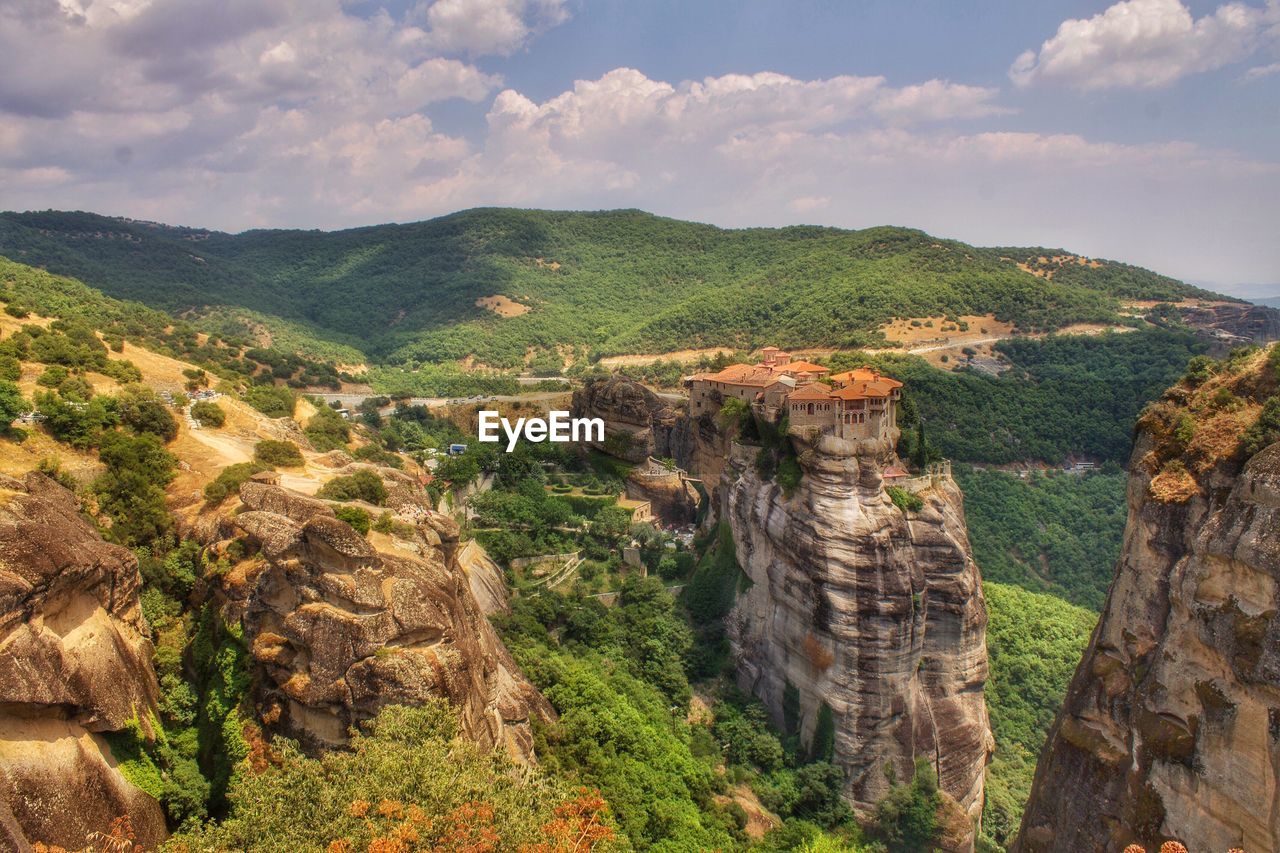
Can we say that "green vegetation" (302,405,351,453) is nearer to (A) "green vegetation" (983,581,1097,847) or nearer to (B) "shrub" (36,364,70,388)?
(B) "shrub" (36,364,70,388)

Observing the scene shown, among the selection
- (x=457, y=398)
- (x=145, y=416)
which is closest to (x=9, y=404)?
(x=145, y=416)

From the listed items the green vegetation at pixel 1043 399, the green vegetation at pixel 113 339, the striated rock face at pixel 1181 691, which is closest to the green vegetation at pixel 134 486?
the green vegetation at pixel 113 339

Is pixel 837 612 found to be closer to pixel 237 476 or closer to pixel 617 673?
pixel 617 673

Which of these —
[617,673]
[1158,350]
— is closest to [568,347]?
[1158,350]

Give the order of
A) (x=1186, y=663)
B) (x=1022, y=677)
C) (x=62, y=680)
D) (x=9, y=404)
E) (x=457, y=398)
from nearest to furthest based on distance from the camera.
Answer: (x=62, y=680) → (x=1186, y=663) → (x=9, y=404) → (x=1022, y=677) → (x=457, y=398)

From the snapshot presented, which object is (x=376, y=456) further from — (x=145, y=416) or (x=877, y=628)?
(x=877, y=628)

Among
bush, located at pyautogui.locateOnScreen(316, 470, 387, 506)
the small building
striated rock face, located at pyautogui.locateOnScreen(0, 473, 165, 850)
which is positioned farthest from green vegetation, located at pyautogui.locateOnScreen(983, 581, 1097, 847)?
striated rock face, located at pyautogui.locateOnScreen(0, 473, 165, 850)

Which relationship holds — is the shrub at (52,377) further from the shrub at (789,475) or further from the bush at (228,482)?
the shrub at (789,475)
